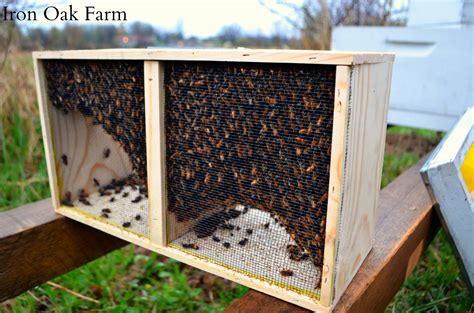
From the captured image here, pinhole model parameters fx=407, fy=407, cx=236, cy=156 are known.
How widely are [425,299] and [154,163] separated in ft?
4.09

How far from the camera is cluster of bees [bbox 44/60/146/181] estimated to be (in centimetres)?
110

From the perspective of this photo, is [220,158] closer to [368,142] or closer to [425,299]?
[368,142]

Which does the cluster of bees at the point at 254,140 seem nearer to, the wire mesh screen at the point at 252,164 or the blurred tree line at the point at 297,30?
the wire mesh screen at the point at 252,164

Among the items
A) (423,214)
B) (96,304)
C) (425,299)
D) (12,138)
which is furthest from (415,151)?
(12,138)

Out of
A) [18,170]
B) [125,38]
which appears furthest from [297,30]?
[18,170]

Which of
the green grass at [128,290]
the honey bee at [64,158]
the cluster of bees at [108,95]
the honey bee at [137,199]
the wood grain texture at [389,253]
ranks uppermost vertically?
the cluster of bees at [108,95]

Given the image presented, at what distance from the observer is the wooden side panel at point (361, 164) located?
2.60 ft

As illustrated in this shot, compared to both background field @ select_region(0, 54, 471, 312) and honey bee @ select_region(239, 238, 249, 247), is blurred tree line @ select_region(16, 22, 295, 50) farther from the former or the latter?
honey bee @ select_region(239, 238, 249, 247)

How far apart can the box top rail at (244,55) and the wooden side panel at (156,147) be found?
0.04m

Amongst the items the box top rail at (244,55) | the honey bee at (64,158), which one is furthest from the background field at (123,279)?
the box top rail at (244,55)

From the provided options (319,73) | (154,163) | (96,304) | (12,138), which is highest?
(319,73)

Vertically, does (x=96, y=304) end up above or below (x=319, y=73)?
below

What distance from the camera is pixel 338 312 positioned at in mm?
854

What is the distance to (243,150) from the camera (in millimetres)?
949
